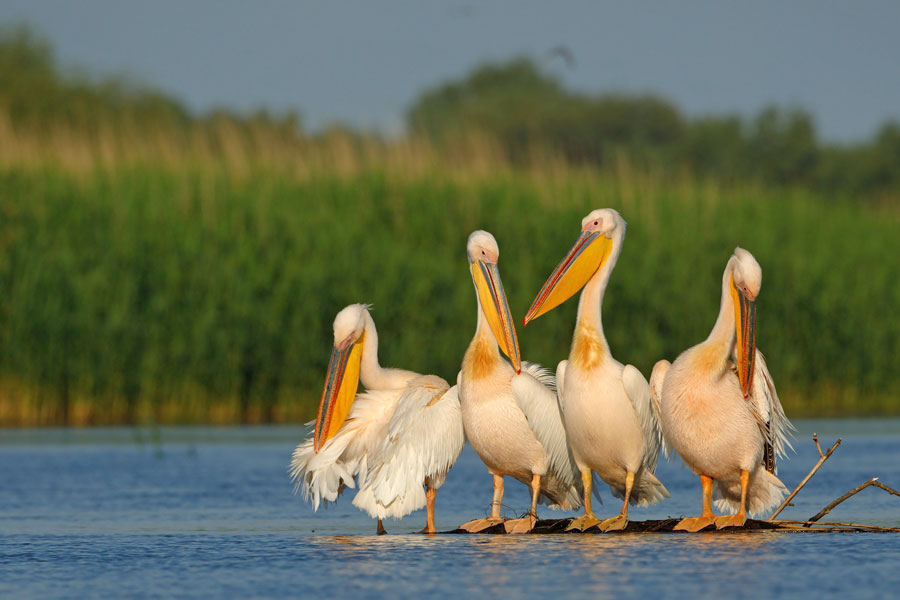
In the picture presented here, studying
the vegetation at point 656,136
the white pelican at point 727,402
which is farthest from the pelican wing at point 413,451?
the vegetation at point 656,136

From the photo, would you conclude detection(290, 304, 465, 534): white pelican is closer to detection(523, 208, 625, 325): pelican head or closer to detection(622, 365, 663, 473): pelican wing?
detection(523, 208, 625, 325): pelican head

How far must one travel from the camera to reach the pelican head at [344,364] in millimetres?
7665

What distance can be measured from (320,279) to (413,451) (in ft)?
23.2

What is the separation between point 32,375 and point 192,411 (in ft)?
4.77

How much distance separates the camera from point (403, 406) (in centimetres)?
723

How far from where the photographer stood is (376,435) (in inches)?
292

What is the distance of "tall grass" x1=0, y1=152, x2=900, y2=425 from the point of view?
1343 cm

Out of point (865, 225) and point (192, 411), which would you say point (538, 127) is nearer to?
point (865, 225)

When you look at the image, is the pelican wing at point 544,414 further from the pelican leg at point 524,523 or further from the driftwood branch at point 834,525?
the driftwood branch at point 834,525

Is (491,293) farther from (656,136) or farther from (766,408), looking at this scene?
(656,136)

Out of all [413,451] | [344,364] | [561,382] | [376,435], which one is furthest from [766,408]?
[344,364]

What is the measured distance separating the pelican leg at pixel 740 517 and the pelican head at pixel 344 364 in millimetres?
1938

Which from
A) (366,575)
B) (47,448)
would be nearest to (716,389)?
(366,575)

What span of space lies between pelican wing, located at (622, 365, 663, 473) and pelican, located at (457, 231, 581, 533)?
383 mm
